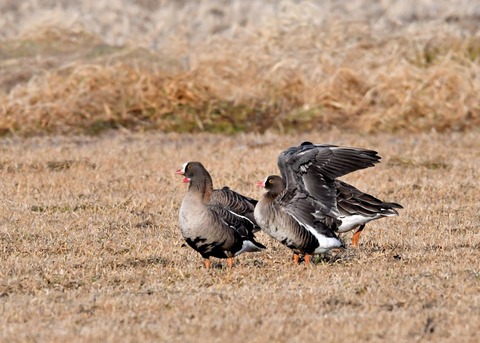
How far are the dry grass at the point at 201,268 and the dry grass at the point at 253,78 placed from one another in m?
3.87

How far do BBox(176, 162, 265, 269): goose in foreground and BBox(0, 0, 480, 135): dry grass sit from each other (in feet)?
35.4

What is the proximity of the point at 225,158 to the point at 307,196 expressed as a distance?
7.30m

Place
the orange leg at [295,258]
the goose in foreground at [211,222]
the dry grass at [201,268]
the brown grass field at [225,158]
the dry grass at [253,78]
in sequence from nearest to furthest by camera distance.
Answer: the dry grass at [201,268]
the brown grass field at [225,158]
the goose in foreground at [211,222]
the orange leg at [295,258]
the dry grass at [253,78]

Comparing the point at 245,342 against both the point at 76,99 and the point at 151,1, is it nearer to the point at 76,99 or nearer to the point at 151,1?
the point at 76,99

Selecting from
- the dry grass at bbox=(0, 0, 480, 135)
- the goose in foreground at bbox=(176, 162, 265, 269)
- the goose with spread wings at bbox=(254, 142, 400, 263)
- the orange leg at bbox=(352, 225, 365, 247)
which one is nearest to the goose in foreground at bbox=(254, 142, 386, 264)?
the goose with spread wings at bbox=(254, 142, 400, 263)

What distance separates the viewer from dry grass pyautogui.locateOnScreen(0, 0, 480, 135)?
2072 centimetres

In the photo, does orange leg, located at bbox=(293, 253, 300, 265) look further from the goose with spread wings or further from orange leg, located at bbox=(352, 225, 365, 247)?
orange leg, located at bbox=(352, 225, 365, 247)

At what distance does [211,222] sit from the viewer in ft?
30.4

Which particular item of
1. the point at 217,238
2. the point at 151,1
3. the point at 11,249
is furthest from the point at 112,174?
the point at 151,1

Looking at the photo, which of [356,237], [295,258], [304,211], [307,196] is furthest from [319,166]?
[356,237]

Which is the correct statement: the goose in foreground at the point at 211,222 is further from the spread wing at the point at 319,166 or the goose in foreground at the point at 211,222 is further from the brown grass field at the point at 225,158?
the spread wing at the point at 319,166

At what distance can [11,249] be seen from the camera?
1012 cm

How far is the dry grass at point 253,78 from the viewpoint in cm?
2072

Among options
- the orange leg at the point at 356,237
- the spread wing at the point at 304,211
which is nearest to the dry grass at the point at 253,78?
the orange leg at the point at 356,237
